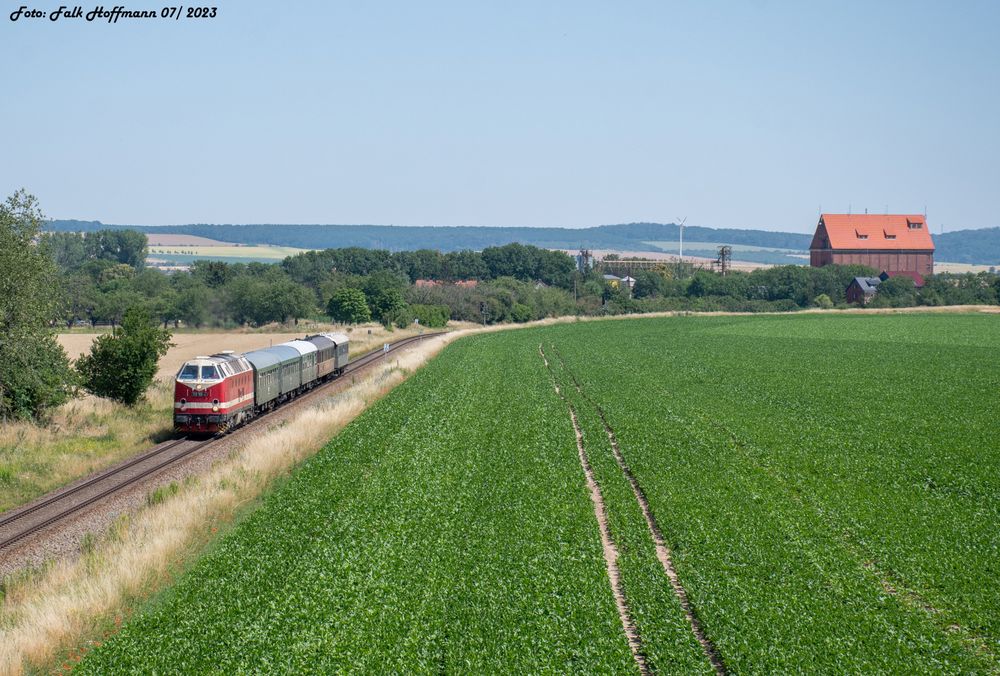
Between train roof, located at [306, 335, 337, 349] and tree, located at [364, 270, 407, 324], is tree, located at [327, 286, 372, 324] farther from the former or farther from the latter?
train roof, located at [306, 335, 337, 349]

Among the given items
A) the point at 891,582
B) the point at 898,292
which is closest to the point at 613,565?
the point at 891,582

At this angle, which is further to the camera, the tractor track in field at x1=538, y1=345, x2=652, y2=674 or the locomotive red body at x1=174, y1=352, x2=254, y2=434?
the locomotive red body at x1=174, y1=352, x2=254, y2=434

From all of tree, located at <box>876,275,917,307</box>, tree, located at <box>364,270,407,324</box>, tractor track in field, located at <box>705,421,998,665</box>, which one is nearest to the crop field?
tractor track in field, located at <box>705,421,998,665</box>

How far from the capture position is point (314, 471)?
1084 inches

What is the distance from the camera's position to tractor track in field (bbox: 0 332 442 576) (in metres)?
21.8

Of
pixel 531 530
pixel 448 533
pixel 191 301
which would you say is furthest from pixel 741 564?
pixel 191 301

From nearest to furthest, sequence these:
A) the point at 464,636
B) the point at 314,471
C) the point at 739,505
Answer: the point at 464,636 → the point at 739,505 → the point at 314,471

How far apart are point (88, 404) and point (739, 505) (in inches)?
1326

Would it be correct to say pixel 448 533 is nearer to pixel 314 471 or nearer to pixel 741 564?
pixel 741 564

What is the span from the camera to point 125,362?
145 ft

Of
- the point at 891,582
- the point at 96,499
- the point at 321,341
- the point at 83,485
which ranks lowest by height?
the point at 83,485

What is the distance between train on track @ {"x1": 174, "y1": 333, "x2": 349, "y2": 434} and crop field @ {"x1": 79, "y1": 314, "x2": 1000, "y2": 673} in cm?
544

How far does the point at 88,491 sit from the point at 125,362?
684 inches

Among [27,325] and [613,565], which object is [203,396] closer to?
[27,325]
